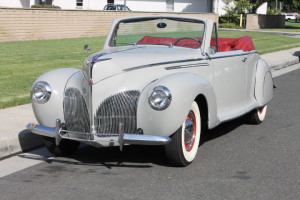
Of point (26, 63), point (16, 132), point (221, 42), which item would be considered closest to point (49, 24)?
point (26, 63)

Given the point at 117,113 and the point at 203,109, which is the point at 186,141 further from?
the point at 117,113

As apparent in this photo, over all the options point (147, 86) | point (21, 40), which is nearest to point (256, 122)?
point (147, 86)

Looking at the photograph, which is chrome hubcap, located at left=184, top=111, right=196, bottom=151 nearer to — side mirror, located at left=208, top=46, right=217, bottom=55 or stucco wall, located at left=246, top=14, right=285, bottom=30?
side mirror, located at left=208, top=46, right=217, bottom=55

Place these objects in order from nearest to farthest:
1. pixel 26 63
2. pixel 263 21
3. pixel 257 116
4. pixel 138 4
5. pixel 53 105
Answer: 1. pixel 53 105
2. pixel 257 116
3. pixel 26 63
4. pixel 138 4
5. pixel 263 21

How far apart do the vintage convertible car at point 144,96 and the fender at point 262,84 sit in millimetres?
742

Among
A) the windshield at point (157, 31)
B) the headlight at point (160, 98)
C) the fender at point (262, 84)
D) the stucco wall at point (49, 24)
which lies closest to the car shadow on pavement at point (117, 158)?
the headlight at point (160, 98)

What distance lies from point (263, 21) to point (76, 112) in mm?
43868

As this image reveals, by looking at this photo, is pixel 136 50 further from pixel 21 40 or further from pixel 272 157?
pixel 21 40

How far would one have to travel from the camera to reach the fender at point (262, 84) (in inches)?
306

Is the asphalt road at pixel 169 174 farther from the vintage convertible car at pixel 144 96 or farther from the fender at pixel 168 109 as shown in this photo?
the fender at pixel 168 109

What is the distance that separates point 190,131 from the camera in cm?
598

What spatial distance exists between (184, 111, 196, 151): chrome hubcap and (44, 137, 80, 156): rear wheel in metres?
1.30

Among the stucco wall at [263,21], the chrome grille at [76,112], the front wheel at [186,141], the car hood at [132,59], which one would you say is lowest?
the stucco wall at [263,21]

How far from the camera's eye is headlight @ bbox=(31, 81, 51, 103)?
6020mm
